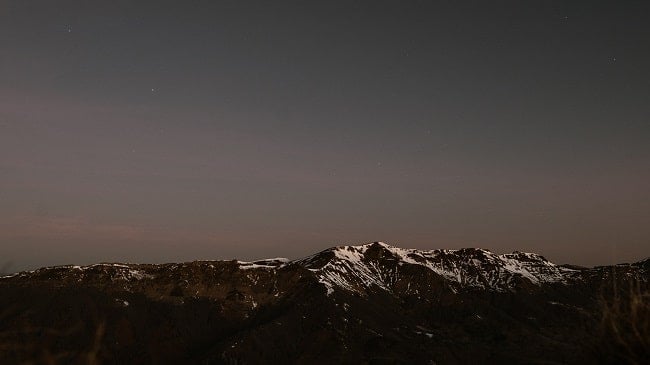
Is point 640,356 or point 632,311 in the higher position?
point 632,311

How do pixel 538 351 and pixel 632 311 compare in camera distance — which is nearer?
pixel 632 311

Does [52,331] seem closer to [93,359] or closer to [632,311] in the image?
[93,359]

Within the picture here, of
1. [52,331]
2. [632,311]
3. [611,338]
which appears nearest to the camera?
[52,331]

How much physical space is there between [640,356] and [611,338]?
44 centimetres

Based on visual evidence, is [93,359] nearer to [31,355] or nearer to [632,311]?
[31,355]

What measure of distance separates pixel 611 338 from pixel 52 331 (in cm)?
675

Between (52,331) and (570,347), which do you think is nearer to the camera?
(52,331)

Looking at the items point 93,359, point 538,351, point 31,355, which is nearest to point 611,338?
point 538,351

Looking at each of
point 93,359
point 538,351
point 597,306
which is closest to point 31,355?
point 93,359

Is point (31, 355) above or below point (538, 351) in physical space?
above

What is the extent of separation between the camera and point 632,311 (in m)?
6.59

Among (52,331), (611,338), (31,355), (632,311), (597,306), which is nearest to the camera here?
(31,355)

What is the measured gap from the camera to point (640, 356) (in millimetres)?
6703

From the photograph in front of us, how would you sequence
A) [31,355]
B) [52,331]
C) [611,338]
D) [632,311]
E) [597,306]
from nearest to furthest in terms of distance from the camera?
[31,355], [52,331], [632,311], [611,338], [597,306]
